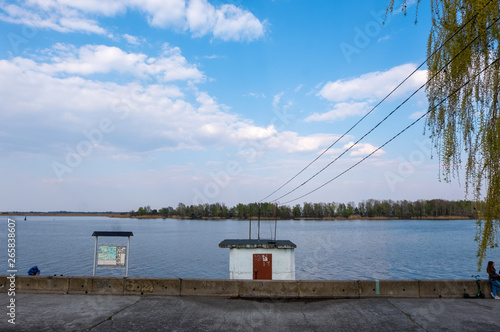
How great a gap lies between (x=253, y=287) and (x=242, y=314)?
6.26 feet

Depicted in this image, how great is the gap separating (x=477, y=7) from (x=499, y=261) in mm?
51924

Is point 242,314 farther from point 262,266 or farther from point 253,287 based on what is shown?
point 262,266

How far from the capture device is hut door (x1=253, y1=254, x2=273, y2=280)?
45.1 feet

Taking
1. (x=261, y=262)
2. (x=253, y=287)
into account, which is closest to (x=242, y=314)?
(x=253, y=287)

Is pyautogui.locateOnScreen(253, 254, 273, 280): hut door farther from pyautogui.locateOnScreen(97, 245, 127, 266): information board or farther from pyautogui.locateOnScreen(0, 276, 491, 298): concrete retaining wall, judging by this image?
pyautogui.locateOnScreen(97, 245, 127, 266): information board

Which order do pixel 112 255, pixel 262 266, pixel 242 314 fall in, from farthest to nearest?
1. pixel 262 266
2. pixel 112 255
3. pixel 242 314

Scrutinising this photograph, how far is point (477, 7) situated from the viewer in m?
5.69

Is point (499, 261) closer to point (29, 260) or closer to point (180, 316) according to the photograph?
point (180, 316)

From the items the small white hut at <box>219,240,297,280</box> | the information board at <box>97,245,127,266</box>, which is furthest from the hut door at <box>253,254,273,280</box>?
the information board at <box>97,245,127,266</box>

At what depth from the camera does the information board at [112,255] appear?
40.9ft

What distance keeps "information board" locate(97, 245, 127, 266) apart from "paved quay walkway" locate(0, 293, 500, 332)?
1.53 meters

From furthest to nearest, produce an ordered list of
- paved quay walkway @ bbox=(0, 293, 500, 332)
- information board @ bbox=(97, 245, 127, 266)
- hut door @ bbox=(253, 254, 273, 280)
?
hut door @ bbox=(253, 254, 273, 280) → information board @ bbox=(97, 245, 127, 266) → paved quay walkway @ bbox=(0, 293, 500, 332)

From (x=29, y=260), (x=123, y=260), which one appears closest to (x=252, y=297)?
(x=123, y=260)

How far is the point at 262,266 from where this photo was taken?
13773 mm
